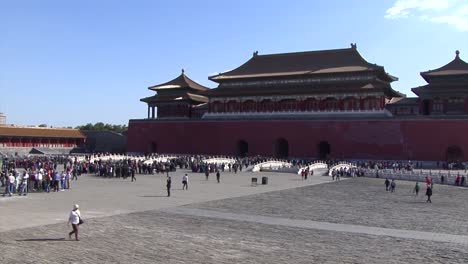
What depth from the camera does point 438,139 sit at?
43.4 metres

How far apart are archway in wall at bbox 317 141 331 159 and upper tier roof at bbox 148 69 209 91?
18547 mm

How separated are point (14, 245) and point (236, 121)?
4192 centimetres

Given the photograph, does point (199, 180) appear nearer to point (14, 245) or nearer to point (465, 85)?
point (14, 245)

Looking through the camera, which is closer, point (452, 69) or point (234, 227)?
point (234, 227)

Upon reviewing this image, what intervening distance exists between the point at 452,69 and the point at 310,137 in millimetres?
13876

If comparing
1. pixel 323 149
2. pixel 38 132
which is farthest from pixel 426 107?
pixel 38 132

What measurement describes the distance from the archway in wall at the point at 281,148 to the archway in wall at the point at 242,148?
334 cm

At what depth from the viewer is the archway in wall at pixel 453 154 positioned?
141 feet

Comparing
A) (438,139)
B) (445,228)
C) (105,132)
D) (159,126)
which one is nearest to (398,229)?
(445,228)

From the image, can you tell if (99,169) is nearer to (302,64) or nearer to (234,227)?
(234,227)

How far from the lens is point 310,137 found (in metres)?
49.3

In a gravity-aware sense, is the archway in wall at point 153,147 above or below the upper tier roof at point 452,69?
below

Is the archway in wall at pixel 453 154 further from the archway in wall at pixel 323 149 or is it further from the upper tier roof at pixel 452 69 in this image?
the archway in wall at pixel 323 149

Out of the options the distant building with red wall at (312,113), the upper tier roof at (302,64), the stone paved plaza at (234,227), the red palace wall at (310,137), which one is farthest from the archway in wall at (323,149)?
the stone paved plaza at (234,227)
